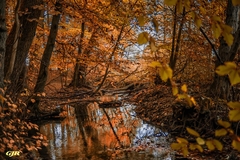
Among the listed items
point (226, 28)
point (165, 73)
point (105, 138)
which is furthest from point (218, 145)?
point (105, 138)

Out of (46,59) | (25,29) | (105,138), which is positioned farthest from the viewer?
(46,59)

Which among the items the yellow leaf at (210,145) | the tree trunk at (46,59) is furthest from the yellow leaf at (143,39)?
the tree trunk at (46,59)

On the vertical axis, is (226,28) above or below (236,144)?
above

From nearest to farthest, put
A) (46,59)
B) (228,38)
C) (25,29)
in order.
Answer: (228,38)
(25,29)
(46,59)

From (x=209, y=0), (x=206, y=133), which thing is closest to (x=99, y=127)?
(x=206, y=133)

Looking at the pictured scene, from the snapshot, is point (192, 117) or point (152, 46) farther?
point (192, 117)

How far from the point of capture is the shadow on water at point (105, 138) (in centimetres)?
572

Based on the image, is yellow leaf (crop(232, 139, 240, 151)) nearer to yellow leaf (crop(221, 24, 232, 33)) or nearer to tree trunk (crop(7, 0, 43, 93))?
yellow leaf (crop(221, 24, 232, 33))

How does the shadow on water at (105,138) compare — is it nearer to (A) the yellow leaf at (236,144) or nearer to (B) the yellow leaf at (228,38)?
(A) the yellow leaf at (236,144)

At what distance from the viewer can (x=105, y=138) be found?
7152 mm

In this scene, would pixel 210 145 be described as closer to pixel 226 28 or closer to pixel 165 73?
pixel 165 73

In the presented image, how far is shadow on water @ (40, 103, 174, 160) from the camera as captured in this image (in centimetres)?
572

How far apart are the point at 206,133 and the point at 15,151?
13.3 feet

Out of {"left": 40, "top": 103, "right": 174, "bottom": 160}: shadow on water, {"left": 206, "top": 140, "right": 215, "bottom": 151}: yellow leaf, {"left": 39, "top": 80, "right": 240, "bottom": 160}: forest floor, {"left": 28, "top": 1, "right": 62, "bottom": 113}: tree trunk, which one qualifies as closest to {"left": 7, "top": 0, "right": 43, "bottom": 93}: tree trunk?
{"left": 40, "top": 103, "right": 174, "bottom": 160}: shadow on water
